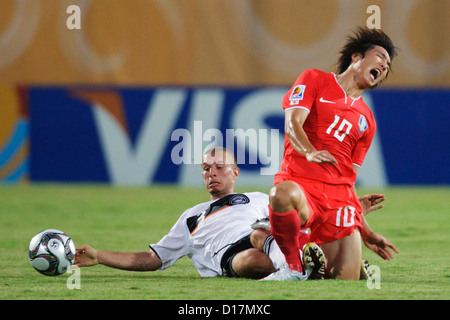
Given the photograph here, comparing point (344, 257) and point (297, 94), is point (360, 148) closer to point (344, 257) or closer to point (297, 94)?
point (297, 94)

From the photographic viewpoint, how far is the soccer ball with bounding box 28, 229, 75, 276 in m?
5.20

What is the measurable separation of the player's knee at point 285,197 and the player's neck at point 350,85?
2.90 feet

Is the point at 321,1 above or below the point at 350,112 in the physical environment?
above

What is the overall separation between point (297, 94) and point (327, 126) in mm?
301

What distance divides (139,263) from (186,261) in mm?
1080

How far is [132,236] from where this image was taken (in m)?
7.91

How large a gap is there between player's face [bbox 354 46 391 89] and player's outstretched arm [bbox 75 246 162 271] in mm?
1840

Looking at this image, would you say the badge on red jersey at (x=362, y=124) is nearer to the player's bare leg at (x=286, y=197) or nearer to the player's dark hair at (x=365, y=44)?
the player's dark hair at (x=365, y=44)

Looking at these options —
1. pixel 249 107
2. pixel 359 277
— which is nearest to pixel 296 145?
pixel 359 277

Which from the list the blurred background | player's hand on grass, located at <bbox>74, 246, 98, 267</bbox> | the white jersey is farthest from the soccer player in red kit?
the blurred background

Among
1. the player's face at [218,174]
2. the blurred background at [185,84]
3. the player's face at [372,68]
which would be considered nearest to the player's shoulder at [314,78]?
the player's face at [372,68]

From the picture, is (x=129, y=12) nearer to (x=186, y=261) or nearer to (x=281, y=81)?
(x=281, y=81)

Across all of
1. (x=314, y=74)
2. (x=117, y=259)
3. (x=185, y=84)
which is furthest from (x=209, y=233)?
(x=185, y=84)

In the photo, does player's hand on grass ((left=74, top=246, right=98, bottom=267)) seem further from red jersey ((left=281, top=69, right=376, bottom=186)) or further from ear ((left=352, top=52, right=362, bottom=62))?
ear ((left=352, top=52, right=362, bottom=62))
